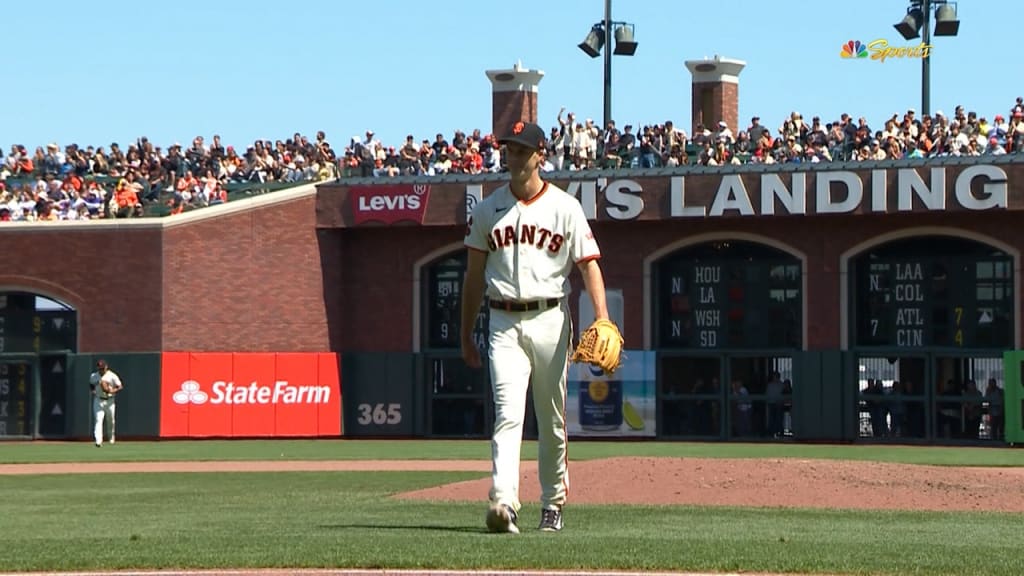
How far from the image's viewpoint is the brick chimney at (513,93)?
4478 centimetres

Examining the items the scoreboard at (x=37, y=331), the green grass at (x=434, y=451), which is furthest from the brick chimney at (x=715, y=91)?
the scoreboard at (x=37, y=331)

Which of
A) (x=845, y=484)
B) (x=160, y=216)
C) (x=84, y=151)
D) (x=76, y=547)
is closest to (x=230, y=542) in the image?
(x=76, y=547)

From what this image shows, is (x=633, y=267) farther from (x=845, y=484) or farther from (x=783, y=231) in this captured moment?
(x=845, y=484)

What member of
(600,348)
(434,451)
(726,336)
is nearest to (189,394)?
(434,451)

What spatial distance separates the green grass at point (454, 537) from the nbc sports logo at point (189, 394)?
62.2 ft

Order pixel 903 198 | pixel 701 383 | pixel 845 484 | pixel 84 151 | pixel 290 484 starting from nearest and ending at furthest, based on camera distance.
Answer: pixel 845 484 → pixel 290 484 → pixel 903 198 → pixel 701 383 → pixel 84 151

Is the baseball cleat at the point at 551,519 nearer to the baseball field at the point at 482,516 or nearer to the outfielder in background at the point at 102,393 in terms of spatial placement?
the baseball field at the point at 482,516

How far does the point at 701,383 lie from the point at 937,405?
16.1 ft

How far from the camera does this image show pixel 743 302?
119 ft

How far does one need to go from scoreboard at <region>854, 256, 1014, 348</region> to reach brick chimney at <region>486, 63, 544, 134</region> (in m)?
12.6

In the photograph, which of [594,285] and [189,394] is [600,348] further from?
[189,394]

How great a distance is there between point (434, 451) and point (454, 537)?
2070 cm

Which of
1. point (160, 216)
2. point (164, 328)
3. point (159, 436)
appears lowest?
point (159, 436)

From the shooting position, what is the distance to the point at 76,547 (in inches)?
422
